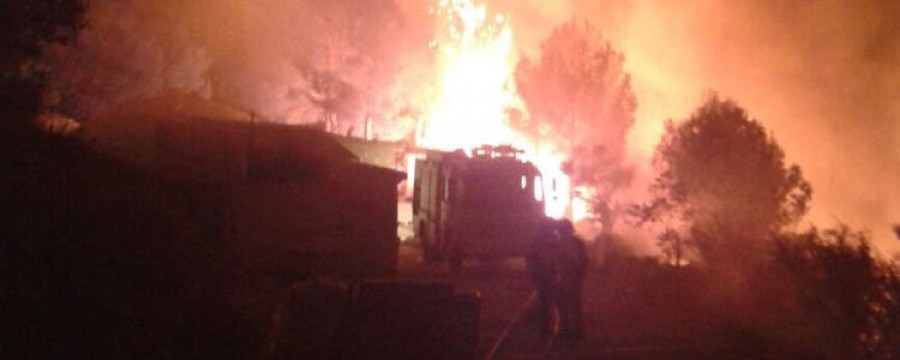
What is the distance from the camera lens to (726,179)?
23.2 m

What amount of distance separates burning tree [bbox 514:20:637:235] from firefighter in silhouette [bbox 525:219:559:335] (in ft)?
92.8

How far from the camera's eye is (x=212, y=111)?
1060 inches

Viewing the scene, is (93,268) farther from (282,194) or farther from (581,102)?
(581,102)

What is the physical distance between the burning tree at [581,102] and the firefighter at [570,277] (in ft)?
93.3

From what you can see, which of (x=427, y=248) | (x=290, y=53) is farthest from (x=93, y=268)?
(x=290, y=53)

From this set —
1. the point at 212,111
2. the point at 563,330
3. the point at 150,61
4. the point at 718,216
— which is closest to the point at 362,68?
the point at 150,61

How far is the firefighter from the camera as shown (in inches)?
490

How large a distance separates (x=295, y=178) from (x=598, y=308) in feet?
22.2

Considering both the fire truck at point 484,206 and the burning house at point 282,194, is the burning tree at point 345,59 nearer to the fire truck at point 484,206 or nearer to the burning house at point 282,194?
the fire truck at point 484,206

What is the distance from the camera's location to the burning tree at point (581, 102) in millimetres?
41469

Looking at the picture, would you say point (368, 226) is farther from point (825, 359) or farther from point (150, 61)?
point (150, 61)

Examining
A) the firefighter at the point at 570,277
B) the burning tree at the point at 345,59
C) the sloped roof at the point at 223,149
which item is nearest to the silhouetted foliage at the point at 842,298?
the firefighter at the point at 570,277

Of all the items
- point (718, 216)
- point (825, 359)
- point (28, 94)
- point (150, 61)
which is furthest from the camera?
point (150, 61)

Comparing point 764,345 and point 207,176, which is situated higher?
point 207,176
